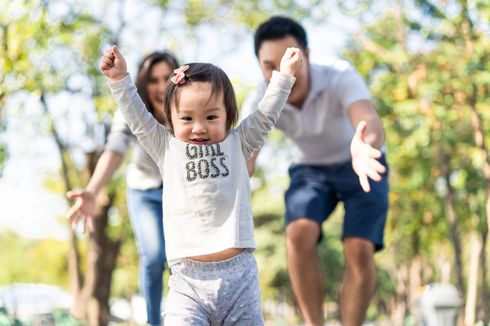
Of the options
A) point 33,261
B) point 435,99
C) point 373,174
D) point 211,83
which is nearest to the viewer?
point 211,83

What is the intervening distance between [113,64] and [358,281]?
90.7 inches

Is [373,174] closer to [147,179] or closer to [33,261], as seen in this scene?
[147,179]

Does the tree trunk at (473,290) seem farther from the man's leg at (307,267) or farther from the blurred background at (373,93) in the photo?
the man's leg at (307,267)

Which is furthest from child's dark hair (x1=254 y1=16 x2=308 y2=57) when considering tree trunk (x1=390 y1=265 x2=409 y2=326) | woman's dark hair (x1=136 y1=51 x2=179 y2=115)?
tree trunk (x1=390 y1=265 x2=409 y2=326)

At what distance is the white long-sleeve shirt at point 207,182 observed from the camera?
3.37 metres

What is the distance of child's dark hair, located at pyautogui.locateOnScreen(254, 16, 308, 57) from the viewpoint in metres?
4.76

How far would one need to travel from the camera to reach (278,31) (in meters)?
4.77

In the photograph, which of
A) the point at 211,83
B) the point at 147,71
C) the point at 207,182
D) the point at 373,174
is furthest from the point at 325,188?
the point at 211,83

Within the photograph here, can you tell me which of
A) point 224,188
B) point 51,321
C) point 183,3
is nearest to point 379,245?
point 224,188

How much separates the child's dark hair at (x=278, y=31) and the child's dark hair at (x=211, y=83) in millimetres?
1370

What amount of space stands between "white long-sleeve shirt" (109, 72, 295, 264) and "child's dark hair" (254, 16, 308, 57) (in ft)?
4.28

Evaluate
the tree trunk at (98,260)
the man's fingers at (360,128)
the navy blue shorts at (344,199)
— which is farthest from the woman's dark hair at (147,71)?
the tree trunk at (98,260)

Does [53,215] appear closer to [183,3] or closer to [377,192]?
[183,3]

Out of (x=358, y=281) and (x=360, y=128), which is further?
(x=358, y=281)
